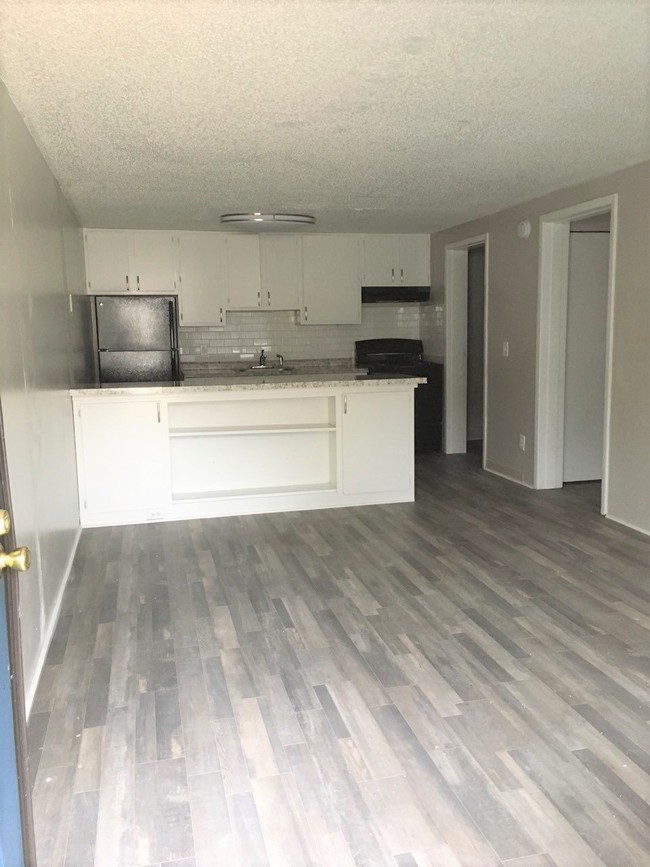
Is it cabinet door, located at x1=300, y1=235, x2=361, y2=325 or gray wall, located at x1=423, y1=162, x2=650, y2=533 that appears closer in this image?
gray wall, located at x1=423, y1=162, x2=650, y2=533

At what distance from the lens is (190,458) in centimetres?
522

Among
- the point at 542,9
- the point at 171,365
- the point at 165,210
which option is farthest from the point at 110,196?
the point at 542,9

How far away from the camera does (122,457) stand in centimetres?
486

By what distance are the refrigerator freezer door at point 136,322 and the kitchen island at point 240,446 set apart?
166 centimetres

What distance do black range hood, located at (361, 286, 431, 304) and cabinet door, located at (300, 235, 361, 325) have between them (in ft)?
0.32

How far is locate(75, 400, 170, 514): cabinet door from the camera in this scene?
4.79 m


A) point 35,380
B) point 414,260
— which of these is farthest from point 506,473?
point 35,380

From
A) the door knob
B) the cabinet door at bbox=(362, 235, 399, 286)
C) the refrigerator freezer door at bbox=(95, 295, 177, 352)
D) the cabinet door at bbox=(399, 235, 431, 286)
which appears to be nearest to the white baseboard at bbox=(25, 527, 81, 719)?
the door knob

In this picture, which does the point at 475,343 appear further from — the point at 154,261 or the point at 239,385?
the point at 239,385

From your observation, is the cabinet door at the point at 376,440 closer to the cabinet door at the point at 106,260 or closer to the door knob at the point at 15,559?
the cabinet door at the point at 106,260

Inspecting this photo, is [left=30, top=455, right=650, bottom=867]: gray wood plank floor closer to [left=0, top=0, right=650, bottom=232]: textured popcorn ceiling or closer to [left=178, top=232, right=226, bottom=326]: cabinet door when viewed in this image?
[left=0, top=0, right=650, bottom=232]: textured popcorn ceiling

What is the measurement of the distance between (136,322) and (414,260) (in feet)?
9.85

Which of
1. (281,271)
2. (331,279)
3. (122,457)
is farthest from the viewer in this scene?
(331,279)

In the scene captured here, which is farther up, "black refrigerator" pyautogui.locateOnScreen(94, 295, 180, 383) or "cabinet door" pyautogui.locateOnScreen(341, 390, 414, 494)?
"black refrigerator" pyautogui.locateOnScreen(94, 295, 180, 383)
